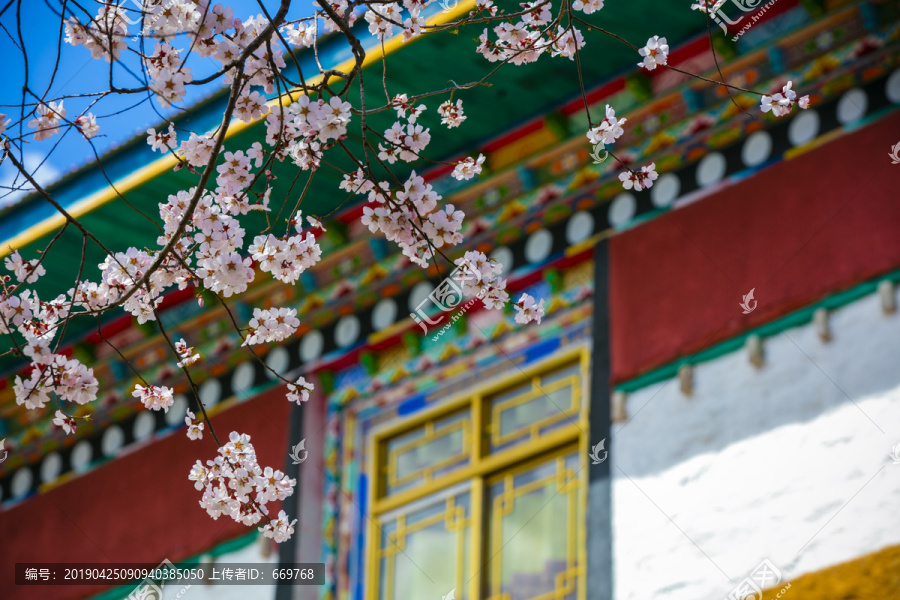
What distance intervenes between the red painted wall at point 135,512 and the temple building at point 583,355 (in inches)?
0.6

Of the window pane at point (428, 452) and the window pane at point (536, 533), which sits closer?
the window pane at point (536, 533)

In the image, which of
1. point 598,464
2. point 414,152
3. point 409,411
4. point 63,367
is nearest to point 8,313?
point 63,367

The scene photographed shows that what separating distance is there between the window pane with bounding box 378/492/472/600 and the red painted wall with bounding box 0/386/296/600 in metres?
0.60

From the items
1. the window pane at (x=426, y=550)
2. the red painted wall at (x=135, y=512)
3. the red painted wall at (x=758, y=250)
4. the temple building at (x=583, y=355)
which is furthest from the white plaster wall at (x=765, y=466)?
the red painted wall at (x=135, y=512)

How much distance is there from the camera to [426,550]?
5.75 m

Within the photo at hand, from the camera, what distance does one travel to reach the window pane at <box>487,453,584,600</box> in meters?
5.27

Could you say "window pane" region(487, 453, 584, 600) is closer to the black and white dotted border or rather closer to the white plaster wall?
the white plaster wall

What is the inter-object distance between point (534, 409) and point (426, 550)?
767 millimetres

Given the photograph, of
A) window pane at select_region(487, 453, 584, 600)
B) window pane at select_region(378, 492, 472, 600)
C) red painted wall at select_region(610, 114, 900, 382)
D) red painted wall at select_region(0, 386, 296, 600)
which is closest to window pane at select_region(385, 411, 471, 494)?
window pane at select_region(378, 492, 472, 600)

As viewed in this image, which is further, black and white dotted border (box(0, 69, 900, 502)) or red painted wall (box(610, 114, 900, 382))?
black and white dotted border (box(0, 69, 900, 502))

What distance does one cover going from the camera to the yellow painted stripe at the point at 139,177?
17.1 feet

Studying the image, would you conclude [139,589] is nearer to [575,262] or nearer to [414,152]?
A: [575,262]

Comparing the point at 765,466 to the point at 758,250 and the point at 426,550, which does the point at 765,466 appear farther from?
the point at 426,550

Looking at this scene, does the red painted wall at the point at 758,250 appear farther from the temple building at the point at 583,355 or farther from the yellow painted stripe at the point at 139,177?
the yellow painted stripe at the point at 139,177
